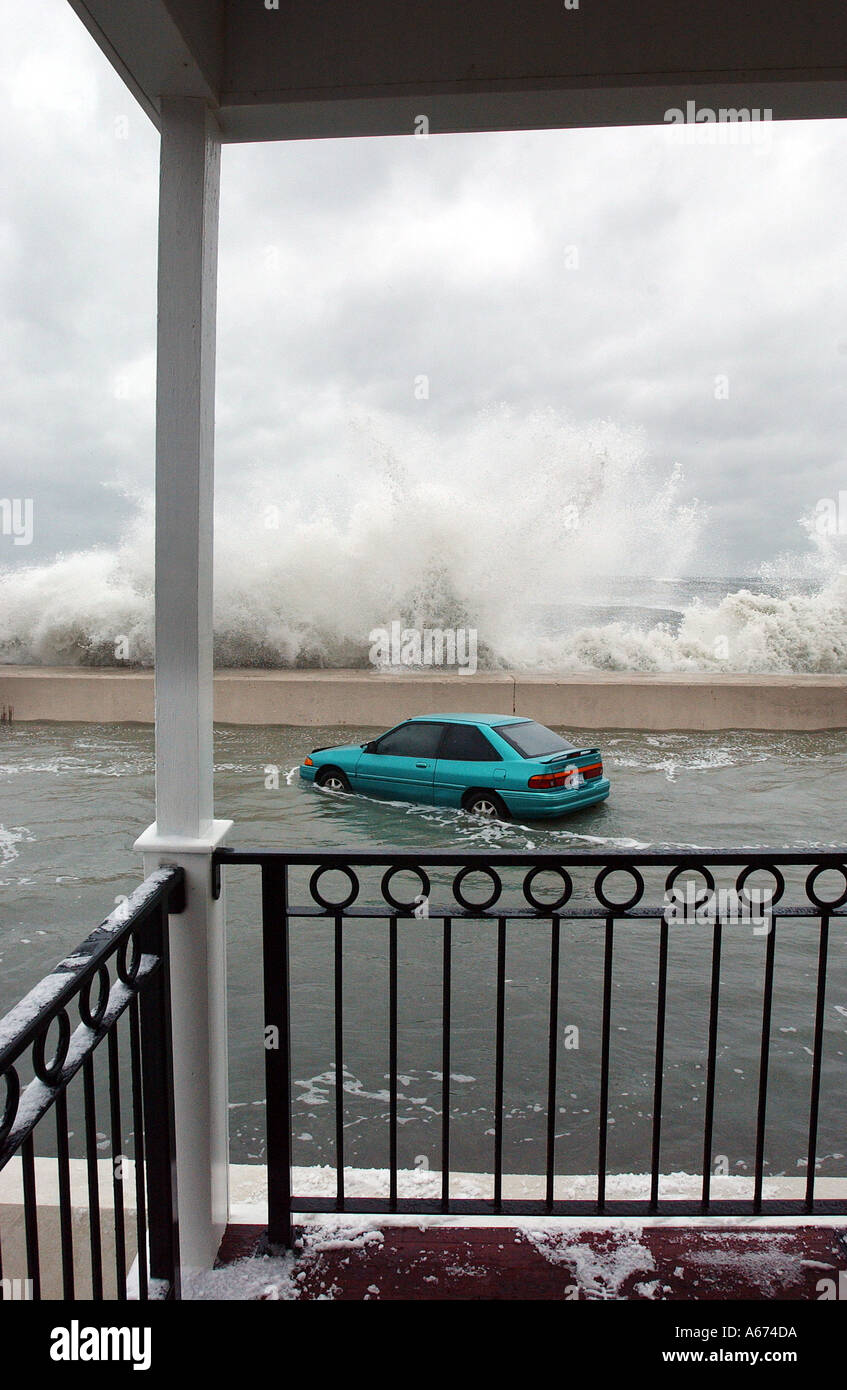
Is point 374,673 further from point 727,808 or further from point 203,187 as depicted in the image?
point 203,187

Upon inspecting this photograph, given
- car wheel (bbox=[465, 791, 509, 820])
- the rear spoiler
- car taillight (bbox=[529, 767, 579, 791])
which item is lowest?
car wheel (bbox=[465, 791, 509, 820])

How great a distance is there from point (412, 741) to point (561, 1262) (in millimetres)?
7237

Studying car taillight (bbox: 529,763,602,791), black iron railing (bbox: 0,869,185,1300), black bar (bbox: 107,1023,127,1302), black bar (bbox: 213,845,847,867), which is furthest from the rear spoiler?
black bar (bbox: 107,1023,127,1302)

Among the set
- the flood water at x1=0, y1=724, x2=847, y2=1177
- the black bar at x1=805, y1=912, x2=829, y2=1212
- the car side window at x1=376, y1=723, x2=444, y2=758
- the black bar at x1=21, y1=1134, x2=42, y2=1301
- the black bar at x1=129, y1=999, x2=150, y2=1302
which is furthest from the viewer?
the car side window at x1=376, y1=723, x2=444, y2=758

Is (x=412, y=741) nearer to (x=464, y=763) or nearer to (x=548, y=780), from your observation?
(x=464, y=763)

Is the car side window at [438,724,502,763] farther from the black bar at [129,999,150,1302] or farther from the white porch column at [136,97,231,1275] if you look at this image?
the black bar at [129,999,150,1302]

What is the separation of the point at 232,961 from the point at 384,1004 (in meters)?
1.29

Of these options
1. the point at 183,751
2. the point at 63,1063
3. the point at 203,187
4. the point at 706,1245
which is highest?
the point at 203,187

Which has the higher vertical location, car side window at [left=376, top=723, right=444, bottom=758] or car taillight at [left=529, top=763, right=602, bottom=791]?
car side window at [left=376, top=723, right=444, bottom=758]

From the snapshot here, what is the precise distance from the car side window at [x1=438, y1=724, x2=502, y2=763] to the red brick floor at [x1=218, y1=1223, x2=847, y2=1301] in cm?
658

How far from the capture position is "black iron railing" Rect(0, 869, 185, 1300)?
2.79ft

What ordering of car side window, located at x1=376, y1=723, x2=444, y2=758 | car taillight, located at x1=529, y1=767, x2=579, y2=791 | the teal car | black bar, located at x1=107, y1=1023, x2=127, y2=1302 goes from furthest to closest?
car side window, located at x1=376, y1=723, x2=444, y2=758
the teal car
car taillight, located at x1=529, y1=767, x2=579, y2=791
black bar, located at x1=107, y1=1023, x2=127, y2=1302

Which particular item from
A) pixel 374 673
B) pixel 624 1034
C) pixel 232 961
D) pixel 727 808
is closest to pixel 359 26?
pixel 624 1034
